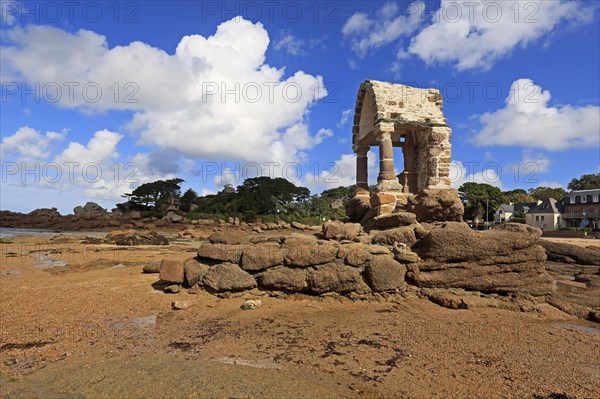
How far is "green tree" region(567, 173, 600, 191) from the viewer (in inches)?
2250

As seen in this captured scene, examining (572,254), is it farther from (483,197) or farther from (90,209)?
(90,209)

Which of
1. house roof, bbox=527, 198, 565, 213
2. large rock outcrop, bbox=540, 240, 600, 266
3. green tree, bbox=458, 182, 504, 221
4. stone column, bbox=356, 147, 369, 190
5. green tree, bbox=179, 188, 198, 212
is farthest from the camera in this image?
green tree, bbox=458, 182, 504, 221

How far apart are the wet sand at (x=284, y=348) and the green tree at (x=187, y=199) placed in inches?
1558

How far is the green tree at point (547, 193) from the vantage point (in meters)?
60.3

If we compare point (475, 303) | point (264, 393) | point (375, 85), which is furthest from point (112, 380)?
point (375, 85)

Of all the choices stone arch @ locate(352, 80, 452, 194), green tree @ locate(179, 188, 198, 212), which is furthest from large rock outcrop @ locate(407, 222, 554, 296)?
green tree @ locate(179, 188, 198, 212)

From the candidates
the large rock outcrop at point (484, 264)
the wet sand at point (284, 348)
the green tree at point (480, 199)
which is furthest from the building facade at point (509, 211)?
the wet sand at point (284, 348)

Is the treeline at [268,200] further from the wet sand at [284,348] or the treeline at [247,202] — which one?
the wet sand at [284,348]

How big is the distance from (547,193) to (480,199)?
1993 cm

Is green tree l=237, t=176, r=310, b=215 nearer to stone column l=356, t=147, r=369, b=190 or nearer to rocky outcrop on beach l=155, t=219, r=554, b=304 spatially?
stone column l=356, t=147, r=369, b=190

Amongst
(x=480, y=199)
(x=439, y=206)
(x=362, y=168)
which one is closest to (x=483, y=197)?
(x=480, y=199)

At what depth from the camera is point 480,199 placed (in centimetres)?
5194

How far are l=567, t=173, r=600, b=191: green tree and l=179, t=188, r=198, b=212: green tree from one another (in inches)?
2395

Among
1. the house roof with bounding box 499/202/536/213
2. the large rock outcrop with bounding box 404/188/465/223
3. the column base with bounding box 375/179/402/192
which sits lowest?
the large rock outcrop with bounding box 404/188/465/223
